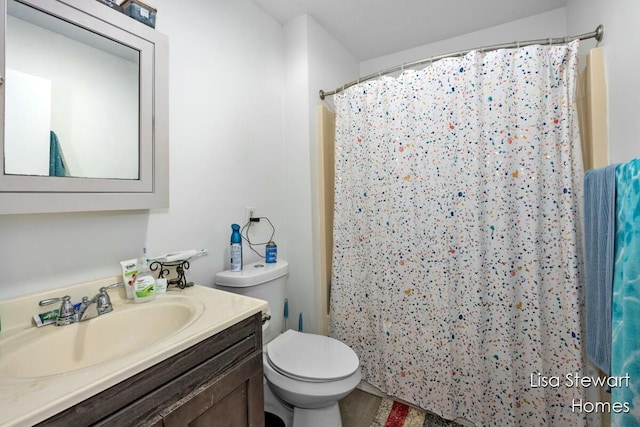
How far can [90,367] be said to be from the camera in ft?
2.04

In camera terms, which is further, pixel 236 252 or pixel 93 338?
pixel 236 252

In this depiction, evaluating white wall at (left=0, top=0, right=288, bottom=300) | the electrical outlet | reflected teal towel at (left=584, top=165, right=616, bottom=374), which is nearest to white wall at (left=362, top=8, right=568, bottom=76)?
white wall at (left=0, top=0, right=288, bottom=300)

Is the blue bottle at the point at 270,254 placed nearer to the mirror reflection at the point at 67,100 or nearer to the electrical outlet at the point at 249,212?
the electrical outlet at the point at 249,212

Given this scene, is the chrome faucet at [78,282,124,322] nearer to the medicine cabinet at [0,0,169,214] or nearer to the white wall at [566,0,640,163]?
the medicine cabinet at [0,0,169,214]

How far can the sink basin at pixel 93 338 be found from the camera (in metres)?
0.74

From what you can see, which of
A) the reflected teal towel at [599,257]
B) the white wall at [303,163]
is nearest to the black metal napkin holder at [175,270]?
the white wall at [303,163]

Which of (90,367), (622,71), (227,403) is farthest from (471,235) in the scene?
(90,367)

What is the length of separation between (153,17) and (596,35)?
6.25 feet

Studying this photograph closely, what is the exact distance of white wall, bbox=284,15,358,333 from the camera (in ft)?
6.07

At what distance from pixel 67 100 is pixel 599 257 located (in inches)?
79.8

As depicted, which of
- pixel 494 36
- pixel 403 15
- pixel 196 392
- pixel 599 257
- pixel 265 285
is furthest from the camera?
pixel 494 36

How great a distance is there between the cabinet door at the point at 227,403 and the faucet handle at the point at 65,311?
45 centimetres

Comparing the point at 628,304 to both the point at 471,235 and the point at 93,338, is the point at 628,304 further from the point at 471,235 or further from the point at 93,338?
the point at 93,338

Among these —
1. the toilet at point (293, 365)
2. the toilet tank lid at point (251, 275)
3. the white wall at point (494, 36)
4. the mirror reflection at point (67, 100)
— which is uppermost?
the white wall at point (494, 36)
